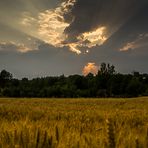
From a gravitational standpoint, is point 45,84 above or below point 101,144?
above

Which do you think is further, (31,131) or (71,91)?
(71,91)

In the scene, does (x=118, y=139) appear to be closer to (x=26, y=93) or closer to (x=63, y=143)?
(x=63, y=143)

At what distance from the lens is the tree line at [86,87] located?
392ft

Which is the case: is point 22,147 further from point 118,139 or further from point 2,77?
point 2,77

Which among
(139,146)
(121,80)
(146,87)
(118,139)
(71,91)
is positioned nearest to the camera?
(139,146)

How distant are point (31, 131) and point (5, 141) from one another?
1.18 ft

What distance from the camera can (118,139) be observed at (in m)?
3.14

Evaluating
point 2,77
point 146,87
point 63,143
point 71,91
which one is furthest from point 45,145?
point 2,77

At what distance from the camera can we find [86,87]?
138 m

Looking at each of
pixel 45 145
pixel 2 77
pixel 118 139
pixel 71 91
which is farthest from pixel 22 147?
pixel 2 77

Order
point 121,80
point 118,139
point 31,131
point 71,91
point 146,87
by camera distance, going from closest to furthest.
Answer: point 118,139
point 31,131
point 71,91
point 146,87
point 121,80

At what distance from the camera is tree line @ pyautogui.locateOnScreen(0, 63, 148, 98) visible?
119 m

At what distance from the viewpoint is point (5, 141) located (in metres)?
3.15

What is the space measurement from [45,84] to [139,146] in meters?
145
